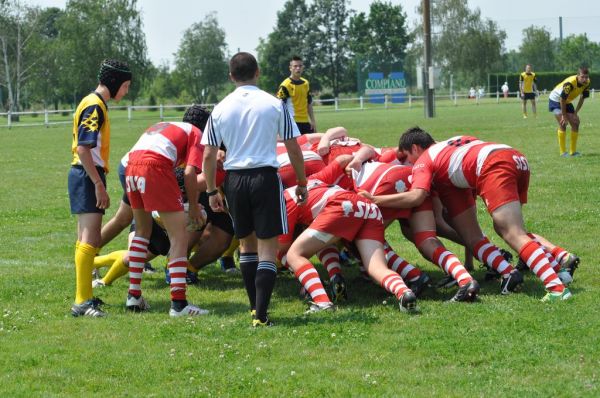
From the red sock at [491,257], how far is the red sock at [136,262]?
292cm

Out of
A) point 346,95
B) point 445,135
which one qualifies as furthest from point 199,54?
point 445,135

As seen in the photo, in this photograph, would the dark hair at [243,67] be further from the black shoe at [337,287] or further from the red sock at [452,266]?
the red sock at [452,266]

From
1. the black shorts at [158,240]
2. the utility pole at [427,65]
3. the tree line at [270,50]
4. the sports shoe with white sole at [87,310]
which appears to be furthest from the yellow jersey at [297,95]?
the tree line at [270,50]

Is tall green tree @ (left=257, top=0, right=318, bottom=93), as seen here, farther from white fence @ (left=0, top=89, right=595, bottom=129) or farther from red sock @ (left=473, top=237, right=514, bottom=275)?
red sock @ (left=473, top=237, right=514, bottom=275)

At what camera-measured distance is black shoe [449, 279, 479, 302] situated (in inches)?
277

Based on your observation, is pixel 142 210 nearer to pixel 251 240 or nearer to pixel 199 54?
pixel 251 240

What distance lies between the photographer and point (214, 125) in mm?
6547

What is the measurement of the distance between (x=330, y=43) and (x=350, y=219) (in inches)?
4014

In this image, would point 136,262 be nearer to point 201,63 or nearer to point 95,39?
point 95,39

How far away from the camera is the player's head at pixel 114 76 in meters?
7.23

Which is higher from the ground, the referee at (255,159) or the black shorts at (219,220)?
the referee at (255,159)

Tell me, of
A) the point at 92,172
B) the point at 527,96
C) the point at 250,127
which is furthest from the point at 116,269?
the point at 527,96

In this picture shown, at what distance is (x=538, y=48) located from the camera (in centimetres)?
10119

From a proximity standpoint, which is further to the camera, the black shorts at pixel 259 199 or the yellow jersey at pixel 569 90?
the yellow jersey at pixel 569 90
